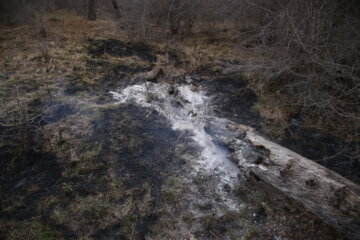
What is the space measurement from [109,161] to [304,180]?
2600 millimetres

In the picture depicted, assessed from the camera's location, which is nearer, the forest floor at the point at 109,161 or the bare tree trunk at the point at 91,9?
the forest floor at the point at 109,161

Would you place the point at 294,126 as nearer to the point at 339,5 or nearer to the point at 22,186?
the point at 339,5

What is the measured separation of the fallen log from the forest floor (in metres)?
0.24

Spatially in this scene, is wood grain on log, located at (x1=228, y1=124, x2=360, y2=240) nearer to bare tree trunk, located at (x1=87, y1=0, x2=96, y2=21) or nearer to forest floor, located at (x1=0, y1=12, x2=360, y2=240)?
forest floor, located at (x1=0, y1=12, x2=360, y2=240)

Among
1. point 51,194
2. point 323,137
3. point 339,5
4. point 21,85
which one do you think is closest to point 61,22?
point 21,85

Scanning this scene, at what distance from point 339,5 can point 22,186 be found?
6.62 metres

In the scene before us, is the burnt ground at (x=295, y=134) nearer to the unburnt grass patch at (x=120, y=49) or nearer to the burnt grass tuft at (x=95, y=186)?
the burnt grass tuft at (x=95, y=186)

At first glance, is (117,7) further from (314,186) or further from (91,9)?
(314,186)

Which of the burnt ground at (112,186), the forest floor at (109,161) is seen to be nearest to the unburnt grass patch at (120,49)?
the forest floor at (109,161)

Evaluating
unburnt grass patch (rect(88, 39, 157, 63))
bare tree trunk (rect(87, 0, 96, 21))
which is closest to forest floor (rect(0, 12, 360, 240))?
unburnt grass patch (rect(88, 39, 157, 63))

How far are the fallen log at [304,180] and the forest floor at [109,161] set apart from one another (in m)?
0.24

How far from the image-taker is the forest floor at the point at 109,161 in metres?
2.38

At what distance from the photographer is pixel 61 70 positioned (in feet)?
18.5

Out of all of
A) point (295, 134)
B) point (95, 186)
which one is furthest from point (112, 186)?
point (295, 134)
